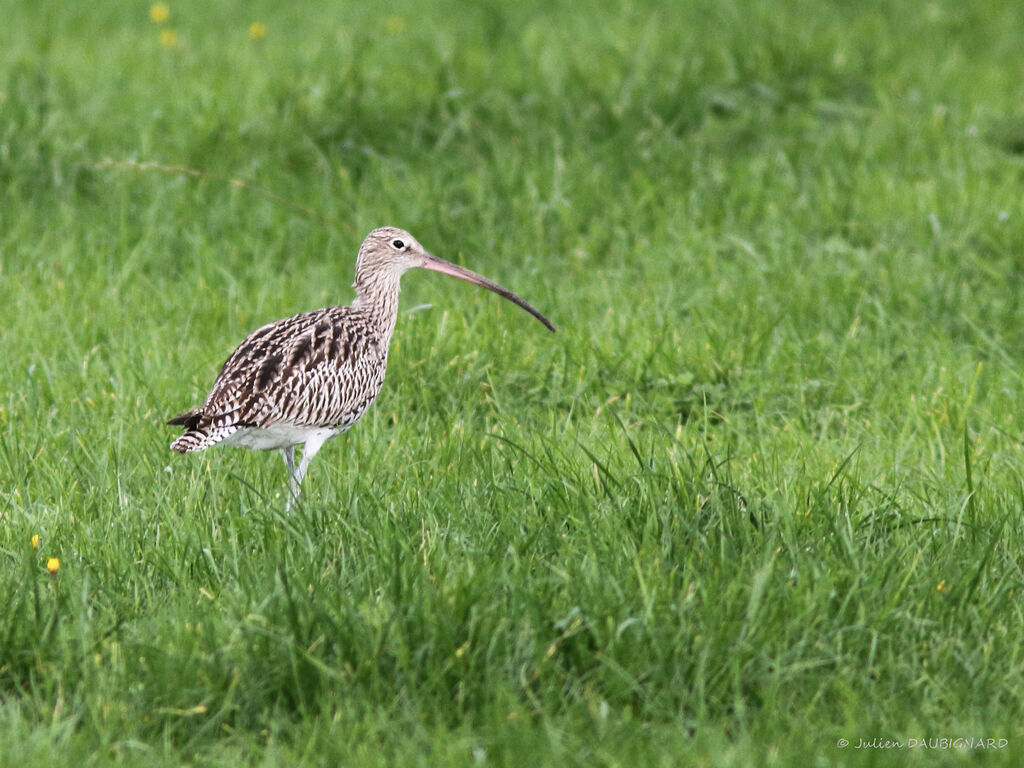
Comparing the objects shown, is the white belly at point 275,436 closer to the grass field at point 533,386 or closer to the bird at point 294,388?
the bird at point 294,388

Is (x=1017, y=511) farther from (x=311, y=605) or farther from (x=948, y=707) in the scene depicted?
(x=311, y=605)

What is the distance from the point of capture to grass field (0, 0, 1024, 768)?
3.91 m

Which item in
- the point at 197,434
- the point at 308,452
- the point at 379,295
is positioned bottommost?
the point at 308,452

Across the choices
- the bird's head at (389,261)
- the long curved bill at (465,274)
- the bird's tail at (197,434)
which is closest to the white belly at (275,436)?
the bird's tail at (197,434)

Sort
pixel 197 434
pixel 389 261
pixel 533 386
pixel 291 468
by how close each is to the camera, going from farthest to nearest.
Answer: pixel 533 386 < pixel 389 261 < pixel 291 468 < pixel 197 434

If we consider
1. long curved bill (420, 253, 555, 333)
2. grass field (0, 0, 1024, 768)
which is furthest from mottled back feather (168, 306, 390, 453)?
long curved bill (420, 253, 555, 333)

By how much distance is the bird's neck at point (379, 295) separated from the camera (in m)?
6.25

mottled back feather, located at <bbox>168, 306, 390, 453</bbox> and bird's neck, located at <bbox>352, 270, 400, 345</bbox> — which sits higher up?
bird's neck, located at <bbox>352, 270, 400, 345</bbox>

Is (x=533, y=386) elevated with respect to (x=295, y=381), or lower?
lower

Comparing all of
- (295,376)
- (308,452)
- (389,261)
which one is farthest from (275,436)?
(389,261)

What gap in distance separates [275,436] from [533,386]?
65.9 inches

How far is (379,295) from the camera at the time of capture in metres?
6.27

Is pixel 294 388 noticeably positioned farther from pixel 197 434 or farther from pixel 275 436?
pixel 197 434

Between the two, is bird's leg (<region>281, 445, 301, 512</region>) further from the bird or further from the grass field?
the grass field
